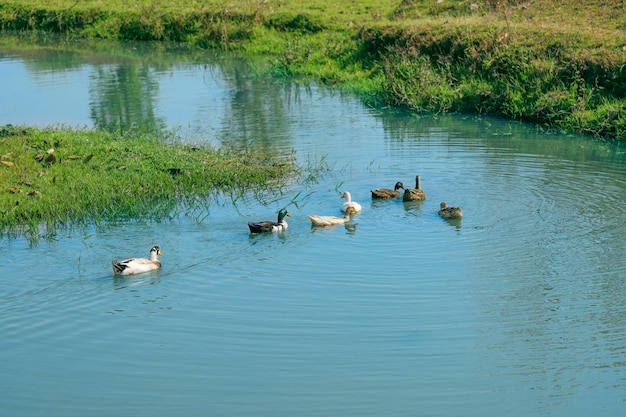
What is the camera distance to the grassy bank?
15.5 m

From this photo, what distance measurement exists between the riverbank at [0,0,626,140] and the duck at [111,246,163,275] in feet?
39.1

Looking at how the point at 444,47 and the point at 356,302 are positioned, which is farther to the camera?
the point at 444,47

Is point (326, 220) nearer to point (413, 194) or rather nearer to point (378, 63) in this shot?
point (413, 194)

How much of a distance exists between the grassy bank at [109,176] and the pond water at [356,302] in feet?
1.97

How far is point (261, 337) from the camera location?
36.0ft

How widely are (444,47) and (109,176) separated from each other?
1228cm

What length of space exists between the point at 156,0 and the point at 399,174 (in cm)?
2499

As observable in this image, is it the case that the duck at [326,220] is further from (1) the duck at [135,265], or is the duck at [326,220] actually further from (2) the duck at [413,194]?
(1) the duck at [135,265]

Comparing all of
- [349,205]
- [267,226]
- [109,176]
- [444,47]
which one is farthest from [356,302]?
[444,47]

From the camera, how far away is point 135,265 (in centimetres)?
1265

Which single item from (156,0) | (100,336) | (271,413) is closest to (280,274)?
(100,336)

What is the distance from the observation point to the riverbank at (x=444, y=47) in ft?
72.7


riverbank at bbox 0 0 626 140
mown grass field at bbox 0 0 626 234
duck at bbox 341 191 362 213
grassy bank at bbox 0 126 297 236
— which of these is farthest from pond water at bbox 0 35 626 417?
riverbank at bbox 0 0 626 140

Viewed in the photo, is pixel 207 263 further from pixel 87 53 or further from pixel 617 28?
pixel 87 53
